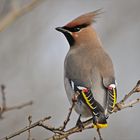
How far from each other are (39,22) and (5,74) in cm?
83

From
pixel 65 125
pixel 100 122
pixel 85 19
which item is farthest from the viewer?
pixel 85 19

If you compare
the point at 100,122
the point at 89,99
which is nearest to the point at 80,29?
the point at 89,99

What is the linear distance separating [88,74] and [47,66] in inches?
155

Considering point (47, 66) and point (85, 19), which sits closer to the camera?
point (85, 19)

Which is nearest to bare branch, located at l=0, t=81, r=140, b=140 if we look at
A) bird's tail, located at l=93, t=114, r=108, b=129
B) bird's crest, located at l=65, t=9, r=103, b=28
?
bird's tail, located at l=93, t=114, r=108, b=129

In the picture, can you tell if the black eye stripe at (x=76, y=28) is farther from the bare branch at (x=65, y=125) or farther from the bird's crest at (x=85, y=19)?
the bare branch at (x=65, y=125)

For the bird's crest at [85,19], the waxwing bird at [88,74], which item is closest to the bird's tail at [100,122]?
the waxwing bird at [88,74]

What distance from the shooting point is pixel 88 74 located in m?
5.77

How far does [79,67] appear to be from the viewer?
5.86m

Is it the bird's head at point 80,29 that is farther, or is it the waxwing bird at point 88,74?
the bird's head at point 80,29

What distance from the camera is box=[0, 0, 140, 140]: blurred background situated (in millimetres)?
8672

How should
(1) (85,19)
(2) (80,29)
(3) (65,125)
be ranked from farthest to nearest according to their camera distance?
(2) (80,29) → (1) (85,19) → (3) (65,125)

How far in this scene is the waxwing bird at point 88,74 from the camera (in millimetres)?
5580

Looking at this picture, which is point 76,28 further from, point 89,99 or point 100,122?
point 100,122
